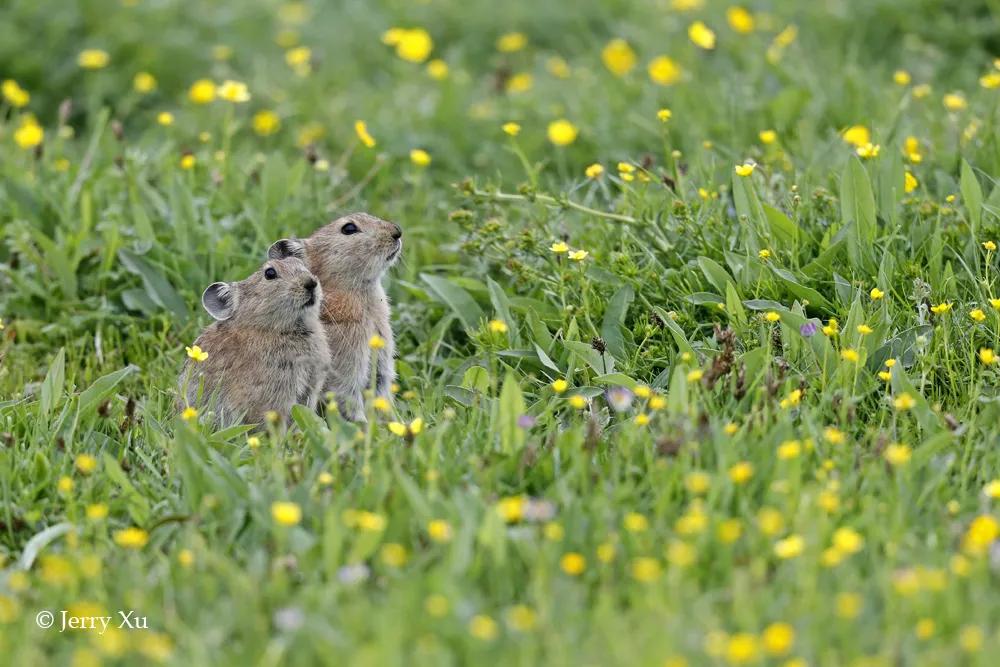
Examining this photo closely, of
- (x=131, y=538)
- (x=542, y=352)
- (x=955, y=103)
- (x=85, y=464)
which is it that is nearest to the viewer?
(x=131, y=538)

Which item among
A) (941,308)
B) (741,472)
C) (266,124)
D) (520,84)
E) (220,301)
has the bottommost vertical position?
(266,124)

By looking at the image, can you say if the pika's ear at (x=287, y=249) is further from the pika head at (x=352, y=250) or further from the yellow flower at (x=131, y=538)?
the yellow flower at (x=131, y=538)

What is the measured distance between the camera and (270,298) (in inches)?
236

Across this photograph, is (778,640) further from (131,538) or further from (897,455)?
(131,538)

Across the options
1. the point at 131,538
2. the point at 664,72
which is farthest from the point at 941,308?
the point at 664,72

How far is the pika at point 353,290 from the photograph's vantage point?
6230 mm

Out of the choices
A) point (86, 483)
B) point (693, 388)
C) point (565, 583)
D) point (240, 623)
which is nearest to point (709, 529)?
point (565, 583)

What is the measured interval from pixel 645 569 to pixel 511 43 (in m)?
6.85

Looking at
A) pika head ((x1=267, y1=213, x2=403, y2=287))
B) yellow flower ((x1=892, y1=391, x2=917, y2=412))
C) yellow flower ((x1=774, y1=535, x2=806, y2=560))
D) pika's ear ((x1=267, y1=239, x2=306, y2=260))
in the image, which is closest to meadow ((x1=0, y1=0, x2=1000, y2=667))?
yellow flower ((x1=774, y1=535, x2=806, y2=560))

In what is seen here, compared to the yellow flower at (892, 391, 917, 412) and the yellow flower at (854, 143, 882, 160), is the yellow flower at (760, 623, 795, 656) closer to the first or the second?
the yellow flower at (892, 391, 917, 412)

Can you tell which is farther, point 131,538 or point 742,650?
point 131,538

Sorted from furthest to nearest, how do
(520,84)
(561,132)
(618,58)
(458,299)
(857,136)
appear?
(618,58), (520,84), (561,132), (857,136), (458,299)

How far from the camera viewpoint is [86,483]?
4859mm

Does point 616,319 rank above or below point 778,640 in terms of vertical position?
below
